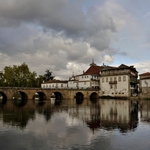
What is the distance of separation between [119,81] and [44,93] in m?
25.4

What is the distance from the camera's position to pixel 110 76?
77.6 meters

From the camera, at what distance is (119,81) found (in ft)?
245

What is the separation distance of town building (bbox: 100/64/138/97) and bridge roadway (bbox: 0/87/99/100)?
16.5ft

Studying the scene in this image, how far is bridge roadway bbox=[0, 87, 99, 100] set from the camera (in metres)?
63.4

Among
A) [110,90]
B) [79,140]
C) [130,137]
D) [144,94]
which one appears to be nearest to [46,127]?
[79,140]

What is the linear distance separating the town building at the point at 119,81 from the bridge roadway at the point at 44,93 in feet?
16.5

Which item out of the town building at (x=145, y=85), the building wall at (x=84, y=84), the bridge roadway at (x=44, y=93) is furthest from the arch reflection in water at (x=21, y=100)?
the town building at (x=145, y=85)

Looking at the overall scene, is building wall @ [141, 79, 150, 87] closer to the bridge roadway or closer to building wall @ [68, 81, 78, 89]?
the bridge roadway

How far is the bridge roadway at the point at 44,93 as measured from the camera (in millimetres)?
63438

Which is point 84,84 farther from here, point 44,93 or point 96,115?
point 96,115

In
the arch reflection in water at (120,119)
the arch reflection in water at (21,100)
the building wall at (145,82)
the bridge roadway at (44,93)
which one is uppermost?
the building wall at (145,82)

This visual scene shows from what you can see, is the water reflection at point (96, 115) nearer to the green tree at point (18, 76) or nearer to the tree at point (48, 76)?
the green tree at point (18, 76)

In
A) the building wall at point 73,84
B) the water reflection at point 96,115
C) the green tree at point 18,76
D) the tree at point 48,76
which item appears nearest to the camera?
the water reflection at point 96,115

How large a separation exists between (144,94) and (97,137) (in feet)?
182
